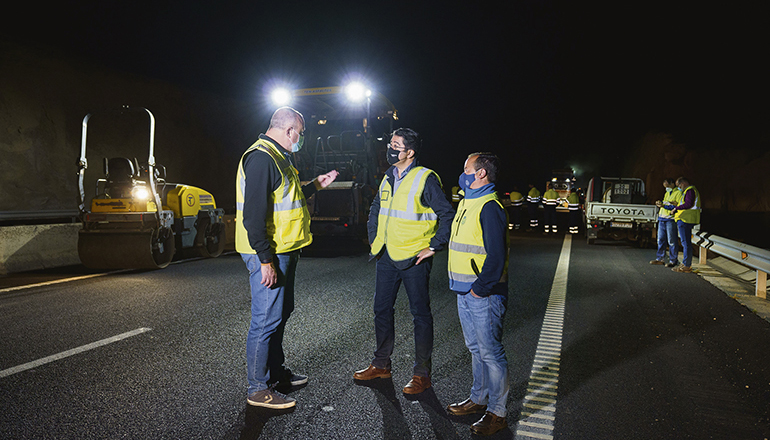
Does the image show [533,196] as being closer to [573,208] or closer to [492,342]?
[573,208]

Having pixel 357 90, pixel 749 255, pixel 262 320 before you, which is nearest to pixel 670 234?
pixel 749 255

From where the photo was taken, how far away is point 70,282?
736cm

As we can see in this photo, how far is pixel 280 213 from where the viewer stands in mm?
3320

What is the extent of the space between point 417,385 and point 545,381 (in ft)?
3.49

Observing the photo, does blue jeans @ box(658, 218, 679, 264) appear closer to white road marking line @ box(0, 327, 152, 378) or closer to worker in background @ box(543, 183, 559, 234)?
worker in background @ box(543, 183, 559, 234)

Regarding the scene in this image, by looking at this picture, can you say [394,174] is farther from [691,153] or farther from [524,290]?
[691,153]

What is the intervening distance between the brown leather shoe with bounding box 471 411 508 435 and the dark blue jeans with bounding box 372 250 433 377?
27.4 inches

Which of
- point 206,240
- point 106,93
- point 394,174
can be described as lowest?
point 206,240

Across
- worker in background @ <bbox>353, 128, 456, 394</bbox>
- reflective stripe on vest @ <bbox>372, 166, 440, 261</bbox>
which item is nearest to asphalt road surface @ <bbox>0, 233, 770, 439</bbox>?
worker in background @ <bbox>353, 128, 456, 394</bbox>

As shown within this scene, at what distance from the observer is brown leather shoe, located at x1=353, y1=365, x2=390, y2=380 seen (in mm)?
3701

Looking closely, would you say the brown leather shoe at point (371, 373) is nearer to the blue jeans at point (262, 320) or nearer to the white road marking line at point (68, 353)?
the blue jeans at point (262, 320)

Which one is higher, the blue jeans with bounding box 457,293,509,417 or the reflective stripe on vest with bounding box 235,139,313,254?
the reflective stripe on vest with bounding box 235,139,313,254

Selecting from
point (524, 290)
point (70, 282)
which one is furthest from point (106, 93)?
point (524, 290)

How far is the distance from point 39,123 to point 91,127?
5.71ft
